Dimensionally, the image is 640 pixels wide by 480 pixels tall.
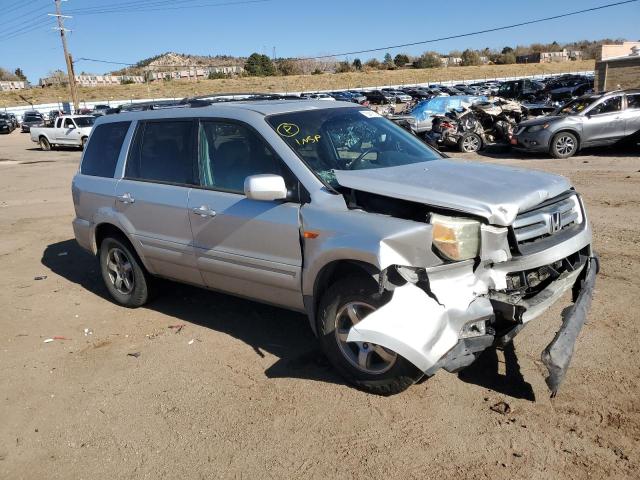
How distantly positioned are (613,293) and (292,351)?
3.01 metres

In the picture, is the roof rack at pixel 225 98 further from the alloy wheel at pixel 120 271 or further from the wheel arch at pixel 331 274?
the wheel arch at pixel 331 274

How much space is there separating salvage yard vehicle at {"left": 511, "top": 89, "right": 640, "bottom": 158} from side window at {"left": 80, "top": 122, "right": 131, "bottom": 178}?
12.2 meters

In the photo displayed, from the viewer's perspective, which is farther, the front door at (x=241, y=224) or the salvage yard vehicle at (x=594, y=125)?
the salvage yard vehicle at (x=594, y=125)

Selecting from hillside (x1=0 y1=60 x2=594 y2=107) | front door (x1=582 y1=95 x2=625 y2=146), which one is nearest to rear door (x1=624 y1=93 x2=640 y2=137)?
front door (x1=582 y1=95 x2=625 y2=146)

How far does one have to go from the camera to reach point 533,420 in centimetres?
328

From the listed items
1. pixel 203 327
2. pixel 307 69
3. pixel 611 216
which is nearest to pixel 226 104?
pixel 203 327

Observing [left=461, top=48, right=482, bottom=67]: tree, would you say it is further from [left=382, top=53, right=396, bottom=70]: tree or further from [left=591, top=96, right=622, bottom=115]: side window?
[left=591, top=96, right=622, bottom=115]: side window

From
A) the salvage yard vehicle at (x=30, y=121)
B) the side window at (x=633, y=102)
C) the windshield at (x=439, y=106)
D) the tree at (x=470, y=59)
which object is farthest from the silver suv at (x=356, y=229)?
the tree at (x=470, y=59)

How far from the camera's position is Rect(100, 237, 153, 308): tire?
5375mm

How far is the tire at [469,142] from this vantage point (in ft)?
55.6

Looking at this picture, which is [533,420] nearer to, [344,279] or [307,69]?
[344,279]

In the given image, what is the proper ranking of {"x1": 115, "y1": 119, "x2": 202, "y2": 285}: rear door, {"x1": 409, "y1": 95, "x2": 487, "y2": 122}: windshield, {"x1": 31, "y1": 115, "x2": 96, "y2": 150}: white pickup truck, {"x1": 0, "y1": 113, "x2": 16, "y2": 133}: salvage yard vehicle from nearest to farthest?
{"x1": 115, "y1": 119, "x2": 202, "y2": 285}: rear door, {"x1": 409, "y1": 95, "x2": 487, "y2": 122}: windshield, {"x1": 31, "y1": 115, "x2": 96, "y2": 150}: white pickup truck, {"x1": 0, "y1": 113, "x2": 16, "y2": 133}: salvage yard vehicle

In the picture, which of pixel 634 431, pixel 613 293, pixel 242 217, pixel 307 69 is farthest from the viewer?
pixel 307 69

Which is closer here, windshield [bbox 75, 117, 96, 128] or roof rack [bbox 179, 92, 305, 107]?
roof rack [bbox 179, 92, 305, 107]
